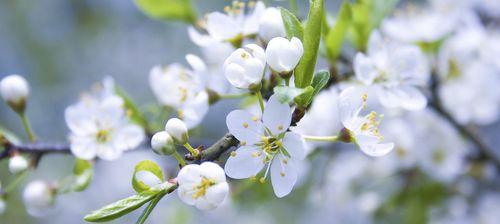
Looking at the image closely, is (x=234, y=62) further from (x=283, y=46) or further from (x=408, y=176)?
(x=408, y=176)

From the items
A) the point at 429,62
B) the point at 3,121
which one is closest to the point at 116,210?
the point at 429,62

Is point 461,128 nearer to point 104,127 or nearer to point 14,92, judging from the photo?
point 104,127

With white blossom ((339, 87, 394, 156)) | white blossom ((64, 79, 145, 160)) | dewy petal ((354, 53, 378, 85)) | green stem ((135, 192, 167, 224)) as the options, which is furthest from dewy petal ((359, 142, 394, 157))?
white blossom ((64, 79, 145, 160))

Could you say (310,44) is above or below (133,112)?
above

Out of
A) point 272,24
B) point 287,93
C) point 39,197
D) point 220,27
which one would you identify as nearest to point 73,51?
point 39,197

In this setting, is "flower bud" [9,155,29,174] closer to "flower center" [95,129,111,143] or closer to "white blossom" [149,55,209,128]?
"flower center" [95,129,111,143]
